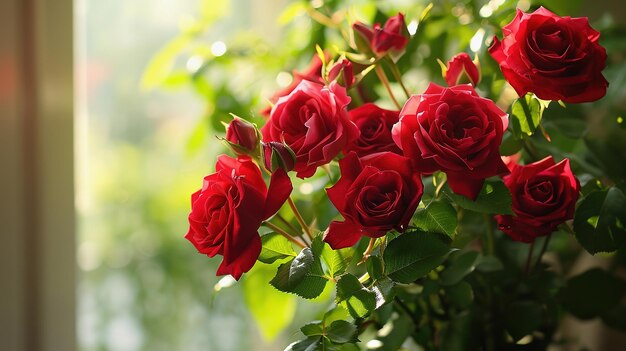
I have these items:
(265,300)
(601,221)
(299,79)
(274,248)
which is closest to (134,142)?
(265,300)

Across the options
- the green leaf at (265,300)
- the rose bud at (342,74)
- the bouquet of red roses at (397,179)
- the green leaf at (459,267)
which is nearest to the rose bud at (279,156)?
the bouquet of red roses at (397,179)

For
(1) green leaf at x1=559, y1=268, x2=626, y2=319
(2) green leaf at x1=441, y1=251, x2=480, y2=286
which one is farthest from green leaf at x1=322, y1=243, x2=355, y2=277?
(1) green leaf at x1=559, y1=268, x2=626, y2=319

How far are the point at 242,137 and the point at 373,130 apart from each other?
110 mm

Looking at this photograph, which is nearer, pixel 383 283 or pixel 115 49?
pixel 383 283

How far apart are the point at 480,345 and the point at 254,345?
684 millimetres

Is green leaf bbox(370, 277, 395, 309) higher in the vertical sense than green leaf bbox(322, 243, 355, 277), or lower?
lower

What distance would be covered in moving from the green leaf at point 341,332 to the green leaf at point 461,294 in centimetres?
15

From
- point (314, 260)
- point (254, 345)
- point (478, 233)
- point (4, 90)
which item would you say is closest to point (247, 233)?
point (314, 260)

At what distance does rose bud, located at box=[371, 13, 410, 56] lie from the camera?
63 centimetres

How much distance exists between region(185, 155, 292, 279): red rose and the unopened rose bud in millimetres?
21

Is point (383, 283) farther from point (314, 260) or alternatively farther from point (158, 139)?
point (158, 139)

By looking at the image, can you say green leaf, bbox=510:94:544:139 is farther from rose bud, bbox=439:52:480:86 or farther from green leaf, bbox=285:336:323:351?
green leaf, bbox=285:336:323:351

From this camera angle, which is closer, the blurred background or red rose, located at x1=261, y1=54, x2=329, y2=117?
red rose, located at x1=261, y1=54, x2=329, y2=117

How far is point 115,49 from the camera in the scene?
1.13m
